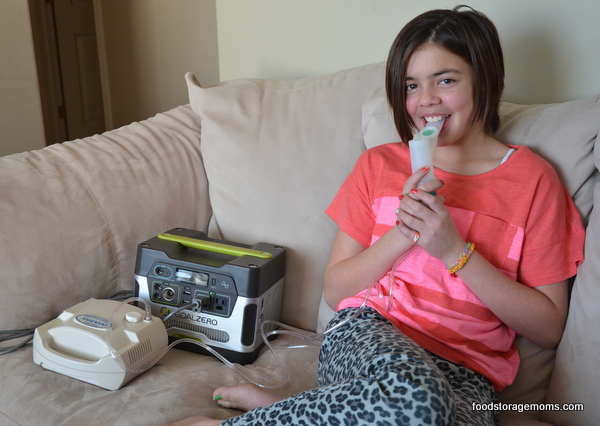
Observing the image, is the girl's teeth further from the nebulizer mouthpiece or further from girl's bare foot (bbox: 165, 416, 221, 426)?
girl's bare foot (bbox: 165, 416, 221, 426)

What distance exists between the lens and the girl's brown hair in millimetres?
1078

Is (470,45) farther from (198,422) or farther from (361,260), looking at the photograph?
(198,422)

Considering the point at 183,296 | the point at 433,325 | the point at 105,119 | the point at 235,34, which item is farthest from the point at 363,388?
the point at 105,119

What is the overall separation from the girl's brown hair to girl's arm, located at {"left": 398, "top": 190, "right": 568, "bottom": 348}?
238 mm

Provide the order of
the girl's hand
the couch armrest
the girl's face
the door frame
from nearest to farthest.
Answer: the girl's hand < the girl's face < the couch armrest < the door frame

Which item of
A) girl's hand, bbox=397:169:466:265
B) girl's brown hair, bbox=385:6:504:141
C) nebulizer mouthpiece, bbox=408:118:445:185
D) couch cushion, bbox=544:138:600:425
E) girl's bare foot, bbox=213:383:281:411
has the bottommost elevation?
girl's bare foot, bbox=213:383:281:411

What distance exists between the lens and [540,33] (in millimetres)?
1305

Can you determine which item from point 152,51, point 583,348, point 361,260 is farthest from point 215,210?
point 152,51

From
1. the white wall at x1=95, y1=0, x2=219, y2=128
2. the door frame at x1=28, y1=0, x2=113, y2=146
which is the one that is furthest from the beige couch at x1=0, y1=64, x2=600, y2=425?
the door frame at x1=28, y1=0, x2=113, y2=146

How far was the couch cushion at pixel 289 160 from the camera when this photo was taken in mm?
1355

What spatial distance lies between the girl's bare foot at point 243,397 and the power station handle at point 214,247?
292 mm

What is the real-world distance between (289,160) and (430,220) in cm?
49

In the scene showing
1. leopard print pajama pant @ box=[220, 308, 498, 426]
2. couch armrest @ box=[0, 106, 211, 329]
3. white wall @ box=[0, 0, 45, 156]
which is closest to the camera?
leopard print pajama pant @ box=[220, 308, 498, 426]

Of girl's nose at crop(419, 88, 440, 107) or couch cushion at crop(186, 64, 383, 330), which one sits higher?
girl's nose at crop(419, 88, 440, 107)
